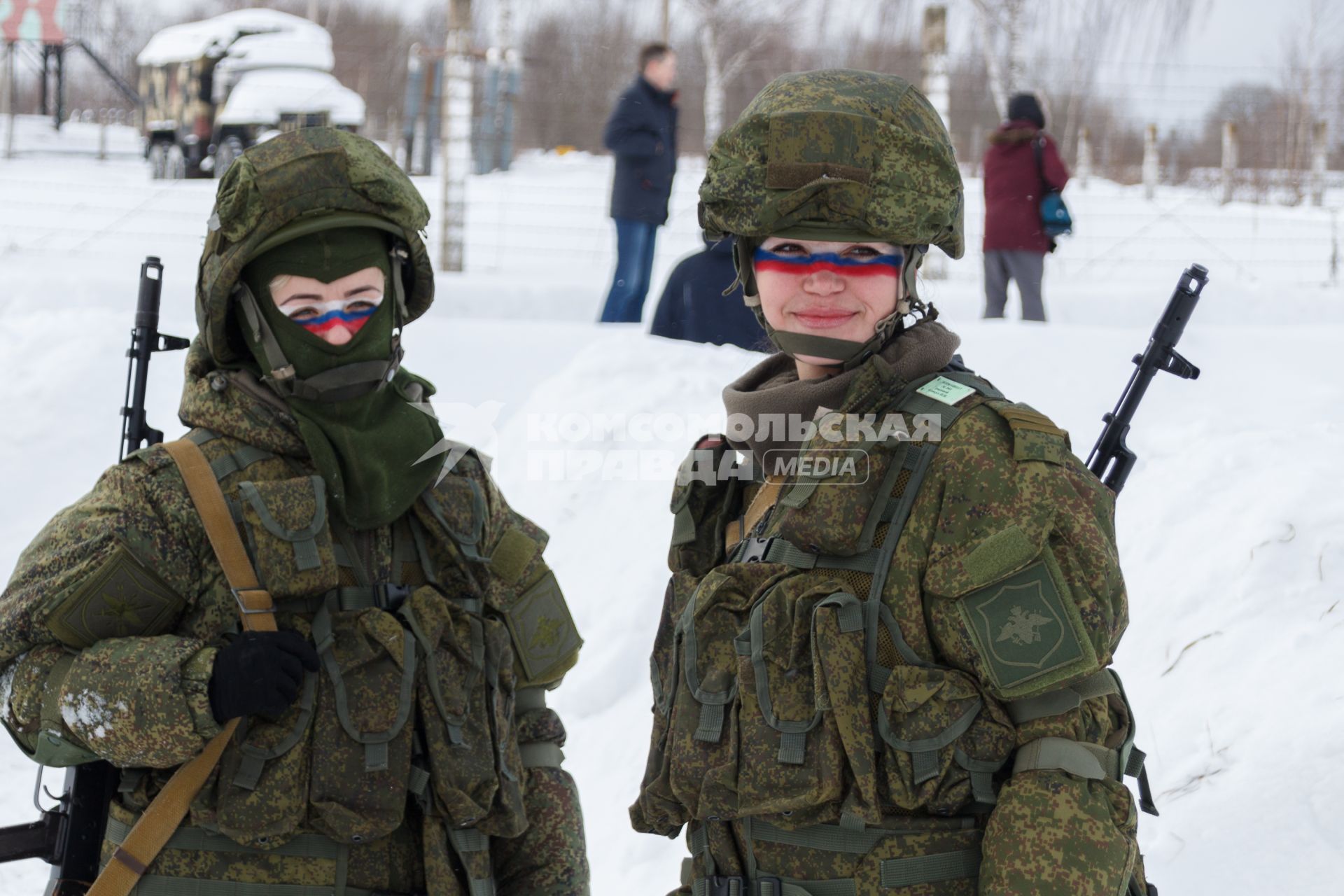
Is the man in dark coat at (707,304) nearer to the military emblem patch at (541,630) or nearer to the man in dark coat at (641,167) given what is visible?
the man in dark coat at (641,167)

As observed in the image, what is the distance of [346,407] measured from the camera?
96.8 inches

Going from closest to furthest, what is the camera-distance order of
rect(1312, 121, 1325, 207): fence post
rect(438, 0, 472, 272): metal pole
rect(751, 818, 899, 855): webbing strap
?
rect(751, 818, 899, 855): webbing strap
rect(438, 0, 472, 272): metal pole
rect(1312, 121, 1325, 207): fence post

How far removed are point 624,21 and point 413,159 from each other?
386cm

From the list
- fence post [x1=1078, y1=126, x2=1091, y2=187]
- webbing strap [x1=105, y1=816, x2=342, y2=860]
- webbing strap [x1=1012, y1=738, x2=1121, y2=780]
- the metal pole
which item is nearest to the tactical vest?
webbing strap [x1=105, y1=816, x2=342, y2=860]

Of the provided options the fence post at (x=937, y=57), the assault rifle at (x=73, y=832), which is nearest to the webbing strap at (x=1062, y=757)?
the assault rifle at (x=73, y=832)

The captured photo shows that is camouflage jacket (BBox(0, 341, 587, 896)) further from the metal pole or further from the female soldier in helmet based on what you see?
the metal pole

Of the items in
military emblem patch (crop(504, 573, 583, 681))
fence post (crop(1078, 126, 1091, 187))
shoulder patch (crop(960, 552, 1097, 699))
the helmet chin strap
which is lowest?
military emblem patch (crop(504, 573, 583, 681))

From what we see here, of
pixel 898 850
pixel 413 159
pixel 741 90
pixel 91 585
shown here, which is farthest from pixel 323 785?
pixel 741 90

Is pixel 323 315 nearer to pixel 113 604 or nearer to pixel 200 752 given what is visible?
pixel 113 604

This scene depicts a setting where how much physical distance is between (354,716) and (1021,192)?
259 inches

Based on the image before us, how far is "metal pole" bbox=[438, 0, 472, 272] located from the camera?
368 inches

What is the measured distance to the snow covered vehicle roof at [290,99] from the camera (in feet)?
50.2

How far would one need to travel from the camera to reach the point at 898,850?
197cm

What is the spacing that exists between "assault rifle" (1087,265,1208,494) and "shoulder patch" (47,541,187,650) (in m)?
1.79
